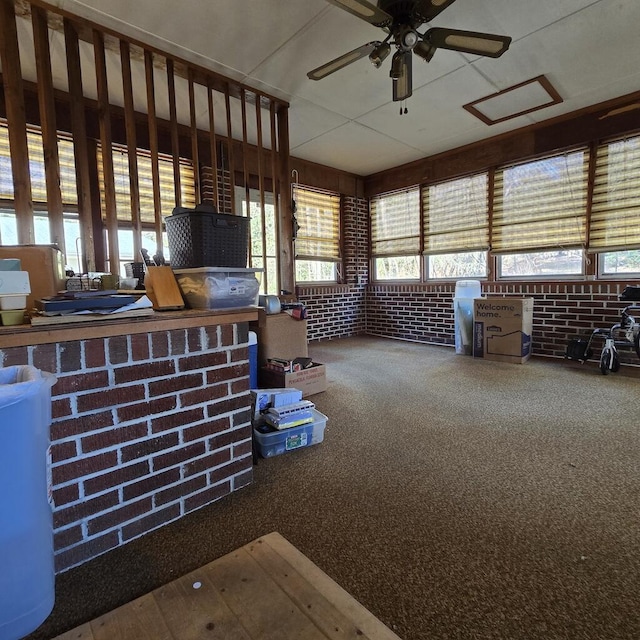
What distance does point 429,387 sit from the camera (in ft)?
10.5

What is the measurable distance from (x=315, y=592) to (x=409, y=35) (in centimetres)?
273

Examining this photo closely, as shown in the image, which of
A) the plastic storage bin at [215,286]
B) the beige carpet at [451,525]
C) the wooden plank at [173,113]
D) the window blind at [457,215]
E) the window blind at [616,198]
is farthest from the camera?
the window blind at [457,215]

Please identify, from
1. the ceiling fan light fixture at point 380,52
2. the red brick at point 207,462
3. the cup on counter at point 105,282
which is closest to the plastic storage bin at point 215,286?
the cup on counter at point 105,282

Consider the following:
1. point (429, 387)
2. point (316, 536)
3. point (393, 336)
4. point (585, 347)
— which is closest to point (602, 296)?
point (585, 347)

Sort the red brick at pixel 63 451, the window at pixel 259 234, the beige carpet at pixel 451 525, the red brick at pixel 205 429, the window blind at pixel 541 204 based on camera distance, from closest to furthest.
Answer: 1. the beige carpet at pixel 451 525
2. the red brick at pixel 63 451
3. the red brick at pixel 205 429
4. the window blind at pixel 541 204
5. the window at pixel 259 234

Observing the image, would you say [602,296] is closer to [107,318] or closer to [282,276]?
[282,276]

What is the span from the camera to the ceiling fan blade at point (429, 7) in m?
1.90

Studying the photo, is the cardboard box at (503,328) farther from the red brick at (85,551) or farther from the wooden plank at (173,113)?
the red brick at (85,551)

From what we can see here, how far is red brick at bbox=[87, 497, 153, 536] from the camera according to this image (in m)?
1.27

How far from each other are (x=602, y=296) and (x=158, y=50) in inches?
191

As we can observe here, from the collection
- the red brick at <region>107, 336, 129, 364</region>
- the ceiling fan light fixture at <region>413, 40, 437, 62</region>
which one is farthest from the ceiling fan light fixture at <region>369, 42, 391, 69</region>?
the red brick at <region>107, 336, 129, 364</region>

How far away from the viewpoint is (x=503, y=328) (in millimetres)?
4062

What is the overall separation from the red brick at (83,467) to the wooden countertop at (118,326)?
0.43m

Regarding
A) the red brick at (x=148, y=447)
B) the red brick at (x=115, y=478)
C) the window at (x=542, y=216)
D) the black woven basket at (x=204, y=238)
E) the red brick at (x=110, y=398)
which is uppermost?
the window at (x=542, y=216)
